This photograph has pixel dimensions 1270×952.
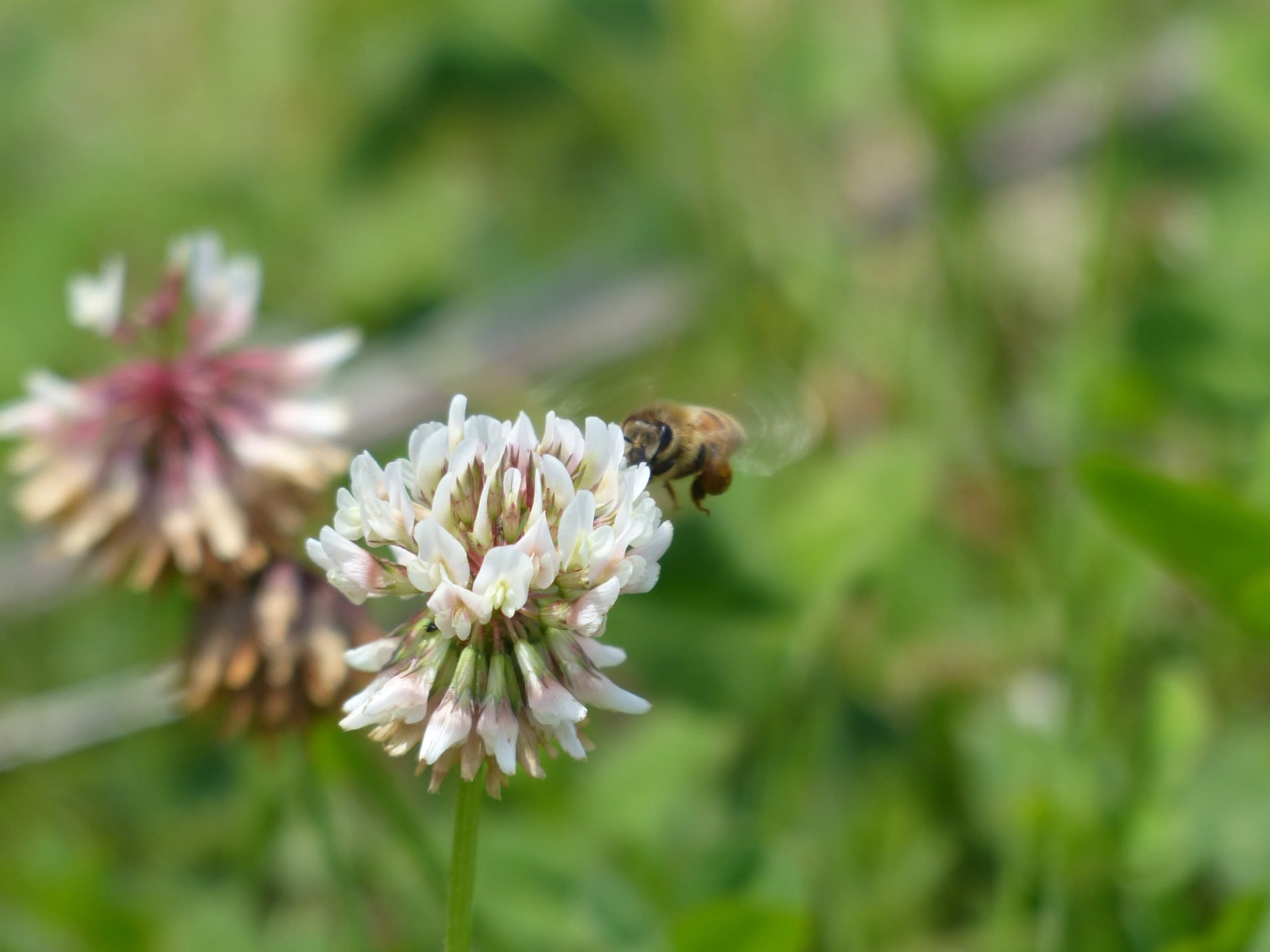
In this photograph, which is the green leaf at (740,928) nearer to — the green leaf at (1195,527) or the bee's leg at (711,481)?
the bee's leg at (711,481)

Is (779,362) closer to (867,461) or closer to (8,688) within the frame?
(867,461)

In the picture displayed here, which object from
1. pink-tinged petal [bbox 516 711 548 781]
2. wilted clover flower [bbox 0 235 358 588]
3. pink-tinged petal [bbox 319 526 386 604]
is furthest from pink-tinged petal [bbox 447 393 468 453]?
wilted clover flower [bbox 0 235 358 588]

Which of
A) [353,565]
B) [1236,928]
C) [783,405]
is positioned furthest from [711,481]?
[1236,928]

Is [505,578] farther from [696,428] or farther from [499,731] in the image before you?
[696,428]

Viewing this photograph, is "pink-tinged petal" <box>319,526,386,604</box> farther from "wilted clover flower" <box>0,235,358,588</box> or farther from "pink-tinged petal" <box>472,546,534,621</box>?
"wilted clover flower" <box>0,235,358,588</box>

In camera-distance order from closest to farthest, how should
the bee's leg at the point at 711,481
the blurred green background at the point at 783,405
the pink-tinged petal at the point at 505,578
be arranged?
the pink-tinged petal at the point at 505,578 → the bee's leg at the point at 711,481 → the blurred green background at the point at 783,405

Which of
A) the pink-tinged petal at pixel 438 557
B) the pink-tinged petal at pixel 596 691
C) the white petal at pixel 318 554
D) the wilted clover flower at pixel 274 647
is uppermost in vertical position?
the wilted clover flower at pixel 274 647

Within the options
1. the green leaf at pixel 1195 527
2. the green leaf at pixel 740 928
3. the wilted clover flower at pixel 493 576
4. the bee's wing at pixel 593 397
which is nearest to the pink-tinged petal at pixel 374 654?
the wilted clover flower at pixel 493 576
